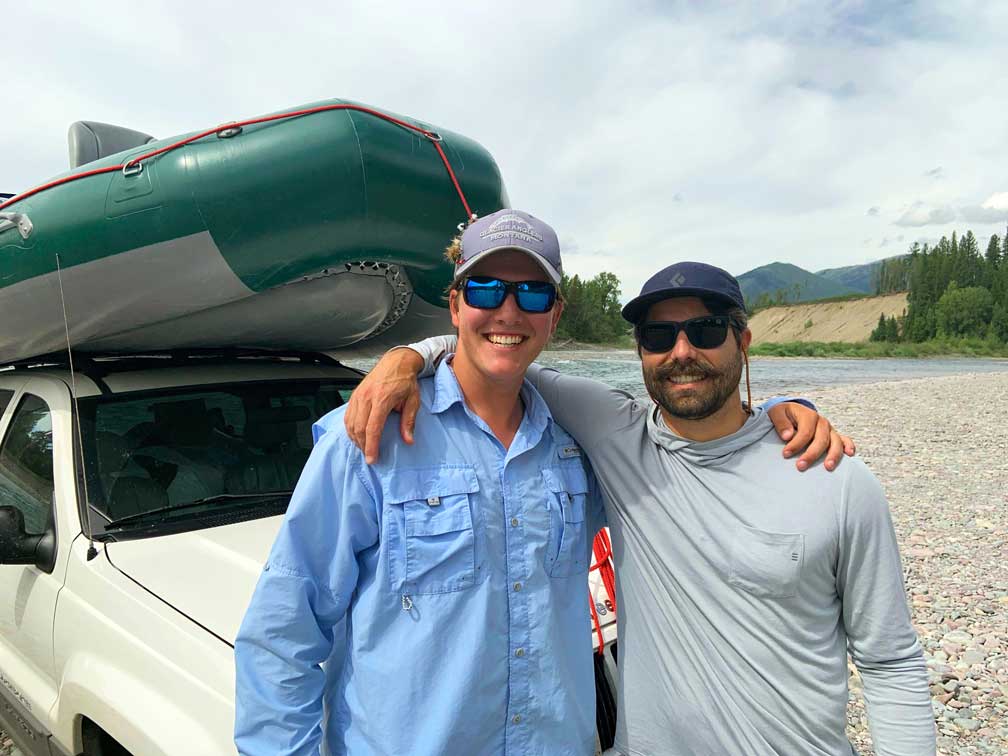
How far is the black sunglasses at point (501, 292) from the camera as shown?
65.9 inches

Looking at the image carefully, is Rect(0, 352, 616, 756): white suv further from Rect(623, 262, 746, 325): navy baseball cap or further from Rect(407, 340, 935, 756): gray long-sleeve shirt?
Rect(623, 262, 746, 325): navy baseball cap

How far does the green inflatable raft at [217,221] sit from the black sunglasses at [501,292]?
1365mm

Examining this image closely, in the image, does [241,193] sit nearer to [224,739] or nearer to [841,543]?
[224,739]

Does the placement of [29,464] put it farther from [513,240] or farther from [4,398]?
[513,240]

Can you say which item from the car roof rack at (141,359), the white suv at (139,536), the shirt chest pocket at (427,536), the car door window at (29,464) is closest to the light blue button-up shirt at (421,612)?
the shirt chest pocket at (427,536)

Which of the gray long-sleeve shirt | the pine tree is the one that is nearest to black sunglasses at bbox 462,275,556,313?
the gray long-sleeve shirt

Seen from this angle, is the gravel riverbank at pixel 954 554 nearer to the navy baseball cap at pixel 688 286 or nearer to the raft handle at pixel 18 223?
the navy baseball cap at pixel 688 286

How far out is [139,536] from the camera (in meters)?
2.41

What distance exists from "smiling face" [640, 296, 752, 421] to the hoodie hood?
2.3 inches

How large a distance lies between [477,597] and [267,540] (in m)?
1.14

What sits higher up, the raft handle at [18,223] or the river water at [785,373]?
the raft handle at [18,223]

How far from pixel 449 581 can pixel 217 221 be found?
76.1 inches

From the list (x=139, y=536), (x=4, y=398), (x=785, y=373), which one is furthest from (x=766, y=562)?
(x=785, y=373)

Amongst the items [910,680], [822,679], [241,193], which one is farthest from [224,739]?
[241,193]
